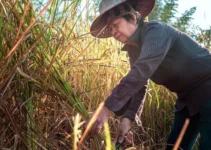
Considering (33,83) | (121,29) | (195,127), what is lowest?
(195,127)

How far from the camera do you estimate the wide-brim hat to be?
1503mm

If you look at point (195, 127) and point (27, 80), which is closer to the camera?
point (27, 80)

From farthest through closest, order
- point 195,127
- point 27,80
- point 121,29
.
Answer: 1. point 195,127
2. point 121,29
3. point 27,80

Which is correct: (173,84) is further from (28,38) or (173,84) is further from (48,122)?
(28,38)

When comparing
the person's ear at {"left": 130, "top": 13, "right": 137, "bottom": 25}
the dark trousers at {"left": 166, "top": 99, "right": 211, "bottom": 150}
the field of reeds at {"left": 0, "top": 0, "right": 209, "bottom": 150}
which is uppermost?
the person's ear at {"left": 130, "top": 13, "right": 137, "bottom": 25}

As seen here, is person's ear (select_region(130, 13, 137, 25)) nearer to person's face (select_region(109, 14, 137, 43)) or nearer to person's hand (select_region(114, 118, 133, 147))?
person's face (select_region(109, 14, 137, 43))

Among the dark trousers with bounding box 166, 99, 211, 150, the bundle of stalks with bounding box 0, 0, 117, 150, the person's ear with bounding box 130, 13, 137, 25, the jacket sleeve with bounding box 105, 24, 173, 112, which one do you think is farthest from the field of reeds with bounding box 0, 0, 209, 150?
the dark trousers with bounding box 166, 99, 211, 150

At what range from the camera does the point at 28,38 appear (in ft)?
4.23

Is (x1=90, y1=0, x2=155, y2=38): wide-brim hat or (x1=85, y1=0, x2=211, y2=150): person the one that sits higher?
(x1=90, y1=0, x2=155, y2=38): wide-brim hat

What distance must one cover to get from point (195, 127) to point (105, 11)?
760 millimetres

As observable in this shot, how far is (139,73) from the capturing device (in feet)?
4.28

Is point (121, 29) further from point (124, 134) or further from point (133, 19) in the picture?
point (124, 134)

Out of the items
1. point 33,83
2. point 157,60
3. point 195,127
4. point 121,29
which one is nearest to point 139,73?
point 157,60

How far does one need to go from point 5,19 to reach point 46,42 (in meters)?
0.15
